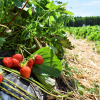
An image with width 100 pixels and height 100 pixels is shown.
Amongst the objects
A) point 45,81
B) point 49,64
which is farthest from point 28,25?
point 45,81

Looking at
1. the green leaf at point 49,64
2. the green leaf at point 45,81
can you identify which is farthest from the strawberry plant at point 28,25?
the green leaf at point 45,81

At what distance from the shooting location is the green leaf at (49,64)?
97 centimetres

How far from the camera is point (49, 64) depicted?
3.24 feet

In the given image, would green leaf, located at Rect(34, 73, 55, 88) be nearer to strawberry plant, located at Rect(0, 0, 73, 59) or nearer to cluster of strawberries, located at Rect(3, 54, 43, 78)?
cluster of strawberries, located at Rect(3, 54, 43, 78)

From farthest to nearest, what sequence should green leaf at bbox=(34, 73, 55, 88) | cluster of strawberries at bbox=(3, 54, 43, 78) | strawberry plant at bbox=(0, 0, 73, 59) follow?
strawberry plant at bbox=(0, 0, 73, 59) → green leaf at bbox=(34, 73, 55, 88) → cluster of strawberries at bbox=(3, 54, 43, 78)

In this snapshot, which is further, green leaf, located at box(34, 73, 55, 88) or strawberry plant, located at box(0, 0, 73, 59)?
strawberry plant, located at box(0, 0, 73, 59)

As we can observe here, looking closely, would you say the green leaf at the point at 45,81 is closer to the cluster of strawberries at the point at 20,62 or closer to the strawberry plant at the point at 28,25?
the cluster of strawberries at the point at 20,62

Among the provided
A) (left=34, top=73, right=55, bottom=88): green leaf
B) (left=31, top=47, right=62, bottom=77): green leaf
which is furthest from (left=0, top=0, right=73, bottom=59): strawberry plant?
(left=34, top=73, right=55, bottom=88): green leaf

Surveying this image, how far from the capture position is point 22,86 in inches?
30.9

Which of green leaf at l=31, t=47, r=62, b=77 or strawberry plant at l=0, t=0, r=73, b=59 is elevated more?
strawberry plant at l=0, t=0, r=73, b=59

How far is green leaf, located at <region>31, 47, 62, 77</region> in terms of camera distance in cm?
97

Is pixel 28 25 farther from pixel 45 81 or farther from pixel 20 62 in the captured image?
pixel 45 81

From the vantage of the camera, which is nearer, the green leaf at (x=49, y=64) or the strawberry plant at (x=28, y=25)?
the green leaf at (x=49, y=64)

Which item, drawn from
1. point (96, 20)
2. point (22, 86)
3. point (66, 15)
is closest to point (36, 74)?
point (22, 86)
